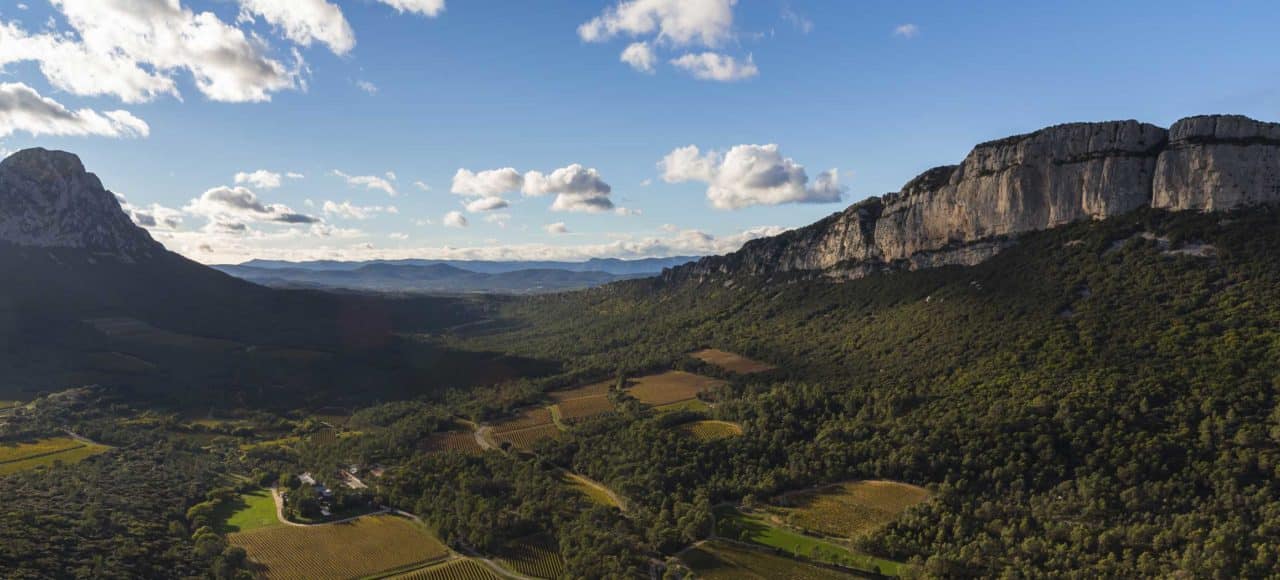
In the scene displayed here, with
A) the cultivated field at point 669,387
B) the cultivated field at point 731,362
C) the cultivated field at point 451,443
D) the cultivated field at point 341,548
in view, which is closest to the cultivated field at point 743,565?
the cultivated field at point 341,548

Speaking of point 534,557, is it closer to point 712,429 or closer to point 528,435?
point 712,429

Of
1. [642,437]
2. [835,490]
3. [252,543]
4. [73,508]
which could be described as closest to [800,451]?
[835,490]

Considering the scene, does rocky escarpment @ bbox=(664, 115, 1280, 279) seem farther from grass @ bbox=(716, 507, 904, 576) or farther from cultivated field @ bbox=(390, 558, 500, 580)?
cultivated field @ bbox=(390, 558, 500, 580)

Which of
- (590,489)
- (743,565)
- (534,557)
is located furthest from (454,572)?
(743,565)

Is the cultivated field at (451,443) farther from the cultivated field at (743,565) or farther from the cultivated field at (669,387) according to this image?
the cultivated field at (743,565)

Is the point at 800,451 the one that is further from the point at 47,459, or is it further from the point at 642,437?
the point at 47,459

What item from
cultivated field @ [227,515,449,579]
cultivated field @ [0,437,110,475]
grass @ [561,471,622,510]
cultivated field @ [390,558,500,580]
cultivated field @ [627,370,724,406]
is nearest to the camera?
cultivated field @ [390,558,500,580]

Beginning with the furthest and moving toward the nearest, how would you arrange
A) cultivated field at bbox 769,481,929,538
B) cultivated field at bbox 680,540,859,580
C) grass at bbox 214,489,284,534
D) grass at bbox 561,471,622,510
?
grass at bbox 561,471,622,510
grass at bbox 214,489,284,534
cultivated field at bbox 769,481,929,538
cultivated field at bbox 680,540,859,580

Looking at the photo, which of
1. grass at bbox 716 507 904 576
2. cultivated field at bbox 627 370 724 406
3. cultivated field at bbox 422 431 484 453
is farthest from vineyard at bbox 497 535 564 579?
cultivated field at bbox 627 370 724 406
